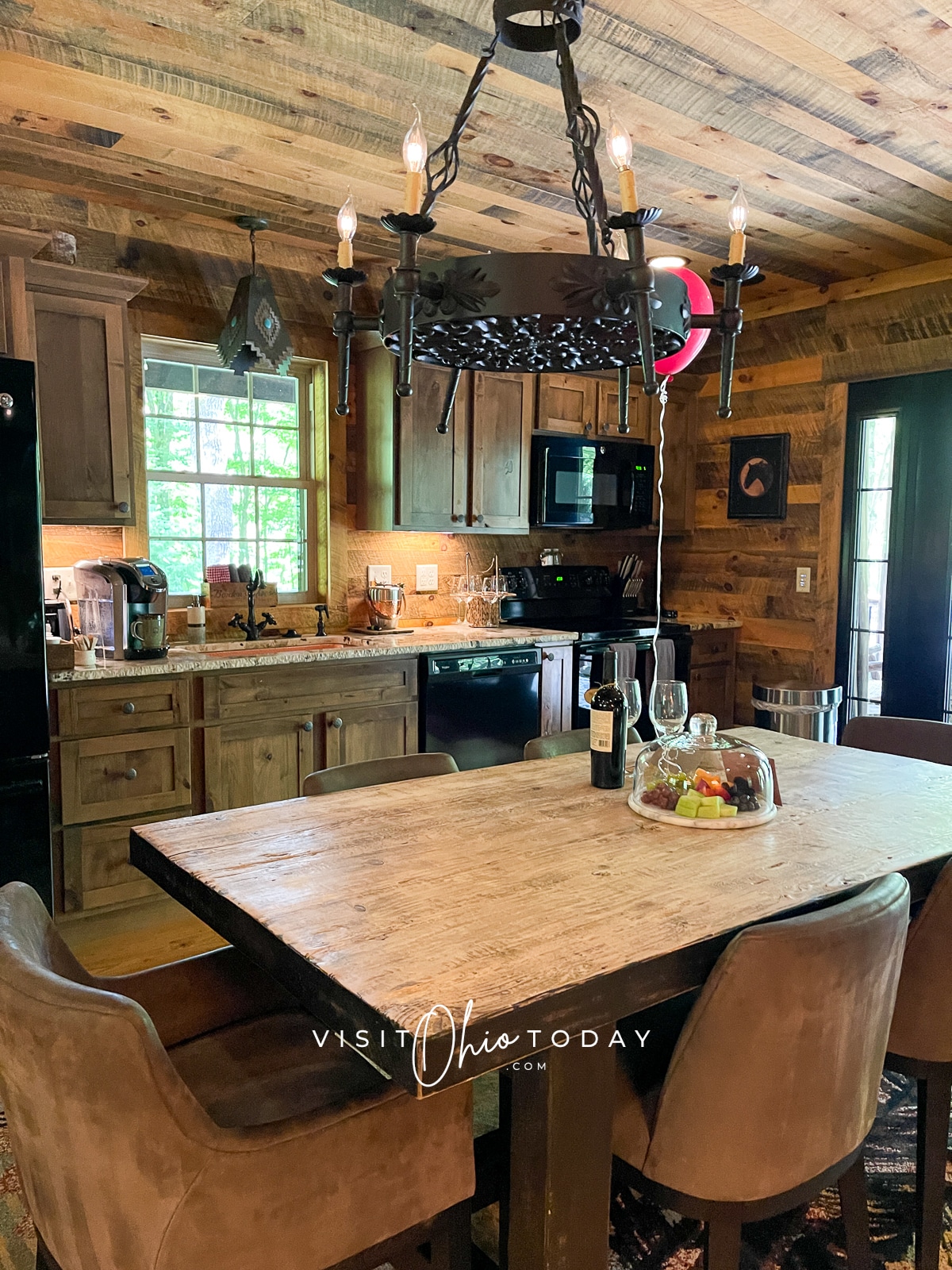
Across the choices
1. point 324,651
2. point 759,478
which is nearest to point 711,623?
point 759,478

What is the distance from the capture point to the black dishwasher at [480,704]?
3828 mm

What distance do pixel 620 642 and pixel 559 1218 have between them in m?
3.41

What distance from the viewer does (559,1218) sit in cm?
124

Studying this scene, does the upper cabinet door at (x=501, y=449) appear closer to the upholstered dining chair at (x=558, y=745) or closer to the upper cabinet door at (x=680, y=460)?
the upper cabinet door at (x=680, y=460)

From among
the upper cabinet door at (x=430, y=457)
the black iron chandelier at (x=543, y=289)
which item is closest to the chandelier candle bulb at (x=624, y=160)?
the black iron chandelier at (x=543, y=289)

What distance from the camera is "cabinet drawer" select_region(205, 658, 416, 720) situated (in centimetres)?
327

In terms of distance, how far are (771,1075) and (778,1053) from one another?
0.04 m

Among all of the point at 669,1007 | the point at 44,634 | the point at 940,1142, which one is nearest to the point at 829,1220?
the point at 940,1142

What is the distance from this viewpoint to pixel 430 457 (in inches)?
162

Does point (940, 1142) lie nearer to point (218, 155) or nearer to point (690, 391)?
point (218, 155)

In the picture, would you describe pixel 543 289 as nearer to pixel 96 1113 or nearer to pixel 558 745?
pixel 96 1113

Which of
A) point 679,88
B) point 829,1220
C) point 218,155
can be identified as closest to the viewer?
point 829,1220

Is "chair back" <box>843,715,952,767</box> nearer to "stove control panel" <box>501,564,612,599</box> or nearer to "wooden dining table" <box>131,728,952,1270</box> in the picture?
"wooden dining table" <box>131,728,952,1270</box>

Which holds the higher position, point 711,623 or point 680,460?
point 680,460
